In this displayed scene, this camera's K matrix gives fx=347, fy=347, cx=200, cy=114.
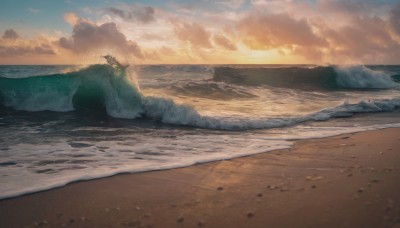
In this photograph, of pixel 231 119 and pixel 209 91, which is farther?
pixel 209 91

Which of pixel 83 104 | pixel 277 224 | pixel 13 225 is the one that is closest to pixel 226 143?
pixel 277 224

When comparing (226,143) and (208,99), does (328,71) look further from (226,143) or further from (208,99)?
(226,143)

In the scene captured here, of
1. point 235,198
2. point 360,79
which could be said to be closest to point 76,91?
point 235,198

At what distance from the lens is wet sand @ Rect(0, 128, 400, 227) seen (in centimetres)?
295

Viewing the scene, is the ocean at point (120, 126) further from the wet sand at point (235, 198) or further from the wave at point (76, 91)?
the wet sand at point (235, 198)

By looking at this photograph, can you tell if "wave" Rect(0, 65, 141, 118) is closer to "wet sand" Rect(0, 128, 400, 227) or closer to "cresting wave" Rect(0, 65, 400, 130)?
"cresting wave" Rect(0, 65, 400, 130)

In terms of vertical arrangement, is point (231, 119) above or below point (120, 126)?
above

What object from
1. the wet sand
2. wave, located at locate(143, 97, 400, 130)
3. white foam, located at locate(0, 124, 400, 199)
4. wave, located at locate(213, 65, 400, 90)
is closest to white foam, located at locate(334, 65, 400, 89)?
wave, located at locate(213, 65, 400, 90)

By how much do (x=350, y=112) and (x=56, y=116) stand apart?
926 centimetres

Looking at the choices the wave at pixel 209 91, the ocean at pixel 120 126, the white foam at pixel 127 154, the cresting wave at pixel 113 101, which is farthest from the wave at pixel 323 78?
the white foam at pixel 127 154

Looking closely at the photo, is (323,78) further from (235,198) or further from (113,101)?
(235,198)

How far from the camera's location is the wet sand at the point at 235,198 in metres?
2.95

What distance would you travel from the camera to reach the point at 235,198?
3455mm

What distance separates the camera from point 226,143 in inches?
262
